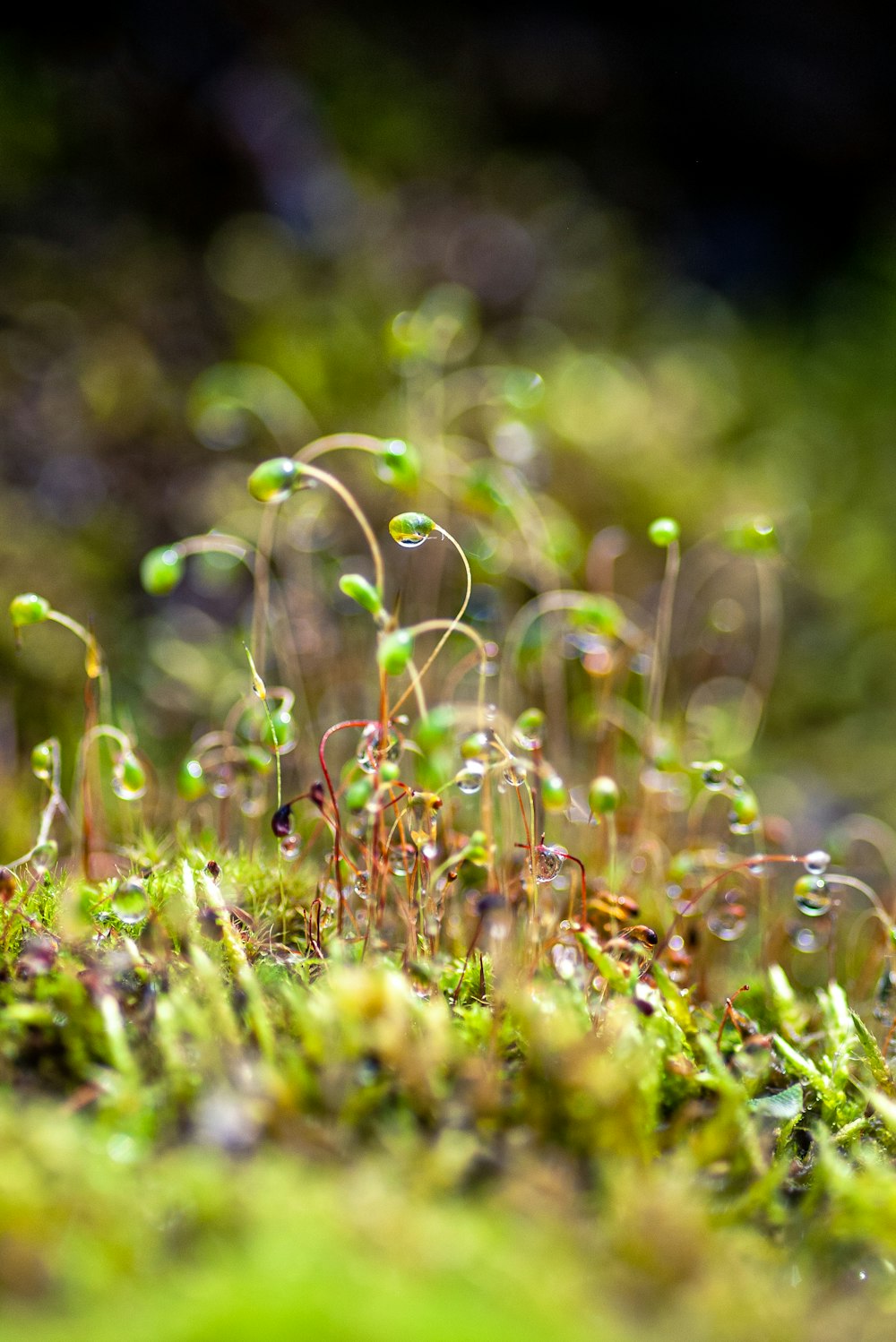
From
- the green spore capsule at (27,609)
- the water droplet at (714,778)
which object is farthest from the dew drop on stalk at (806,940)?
the green spore capsule at (27,609)

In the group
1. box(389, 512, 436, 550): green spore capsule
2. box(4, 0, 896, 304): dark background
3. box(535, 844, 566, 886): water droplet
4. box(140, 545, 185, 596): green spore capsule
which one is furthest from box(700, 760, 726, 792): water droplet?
box(4, 0, 896, 304): dark background

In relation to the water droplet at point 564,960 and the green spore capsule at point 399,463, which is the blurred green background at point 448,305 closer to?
the green spore capsule at point 399,463

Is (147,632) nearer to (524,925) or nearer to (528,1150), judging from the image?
(524,925)

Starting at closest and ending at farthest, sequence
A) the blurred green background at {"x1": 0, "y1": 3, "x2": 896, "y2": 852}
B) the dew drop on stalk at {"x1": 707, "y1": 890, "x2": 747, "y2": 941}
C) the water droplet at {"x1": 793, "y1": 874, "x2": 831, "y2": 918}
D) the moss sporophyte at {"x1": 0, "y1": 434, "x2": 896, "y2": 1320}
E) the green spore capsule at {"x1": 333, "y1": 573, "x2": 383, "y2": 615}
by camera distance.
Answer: the moss sporophyte at {"x1": 0, "y1": 434, "x2": 896, "y2": 1320} < the green spore capsule at {"x1": 333, "y1": 573, "x2": 383, "y2": 615} < the water droplet at {"x1": 793, "y1": 874, "x2": 831, "y2": 918} < the dew drop on stalk at {"x1": 707, "y1": 890, "x2": 747, "y2": 941} < the blurred green background at {"x1": 0, "y1": 3, "x2": 896, "y2": 852}

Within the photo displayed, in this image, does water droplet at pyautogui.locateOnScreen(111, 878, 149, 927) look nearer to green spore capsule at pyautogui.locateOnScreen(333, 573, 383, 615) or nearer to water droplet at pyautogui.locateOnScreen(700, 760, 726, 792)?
green spore capsule at pyautogui.locateOnScreen(333, 573, 383, 615)

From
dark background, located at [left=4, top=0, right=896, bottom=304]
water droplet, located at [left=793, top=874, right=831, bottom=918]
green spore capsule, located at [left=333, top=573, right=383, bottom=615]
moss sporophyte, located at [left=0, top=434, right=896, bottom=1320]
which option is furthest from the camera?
dark background, located at [left=4, top=0, right=896, bottom=304]

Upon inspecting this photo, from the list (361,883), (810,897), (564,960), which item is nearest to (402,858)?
(361,883)

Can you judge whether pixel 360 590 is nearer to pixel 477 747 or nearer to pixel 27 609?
pixel 477 747

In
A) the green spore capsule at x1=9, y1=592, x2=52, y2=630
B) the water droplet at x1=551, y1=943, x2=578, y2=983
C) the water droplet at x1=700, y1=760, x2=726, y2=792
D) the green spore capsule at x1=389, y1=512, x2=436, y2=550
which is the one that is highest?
the green spore capsule at x1=389, y1=512, x2=436, y2=550
